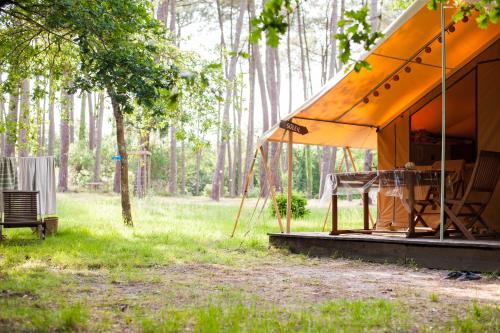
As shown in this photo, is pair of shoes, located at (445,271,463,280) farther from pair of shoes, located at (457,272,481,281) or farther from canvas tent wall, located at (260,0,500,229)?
canvas tent wall, located at (260,0,500,229)

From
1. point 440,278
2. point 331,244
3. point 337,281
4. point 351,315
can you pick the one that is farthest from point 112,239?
point 351,315

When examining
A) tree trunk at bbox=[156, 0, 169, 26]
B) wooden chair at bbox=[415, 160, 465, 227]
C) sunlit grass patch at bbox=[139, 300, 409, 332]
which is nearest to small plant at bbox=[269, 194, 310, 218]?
wooden chair at bbox=[415, 160, 465, 227]

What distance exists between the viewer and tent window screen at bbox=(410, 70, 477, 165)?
802 cm

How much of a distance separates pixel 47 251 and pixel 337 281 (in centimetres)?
347

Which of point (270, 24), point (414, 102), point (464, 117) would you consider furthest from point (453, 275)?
point (270, 24)

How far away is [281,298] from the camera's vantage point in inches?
179

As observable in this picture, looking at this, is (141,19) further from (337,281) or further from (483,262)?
Answer: (483,262)

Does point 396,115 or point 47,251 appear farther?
point 396,115

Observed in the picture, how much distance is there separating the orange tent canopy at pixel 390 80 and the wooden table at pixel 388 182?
1.06 m

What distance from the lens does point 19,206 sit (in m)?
8.34

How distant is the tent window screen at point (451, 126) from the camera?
8.02m

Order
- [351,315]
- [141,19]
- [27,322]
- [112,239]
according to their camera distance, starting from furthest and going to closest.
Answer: [112,239] → [141,19] → [351,315] → [27,322]

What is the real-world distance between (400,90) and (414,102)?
1.52 feet

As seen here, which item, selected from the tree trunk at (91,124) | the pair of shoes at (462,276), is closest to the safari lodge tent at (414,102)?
the pair of shoes at (462,276)
